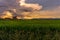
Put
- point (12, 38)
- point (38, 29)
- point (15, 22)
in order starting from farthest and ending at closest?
point (15, 22) < point (38, 29) < point (12, 38)

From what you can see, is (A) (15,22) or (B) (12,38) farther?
(A) (15,22)

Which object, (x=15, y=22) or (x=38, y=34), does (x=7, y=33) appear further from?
(x=15, y=22)

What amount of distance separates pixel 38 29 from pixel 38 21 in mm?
1606

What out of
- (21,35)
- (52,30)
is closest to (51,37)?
(52,30)

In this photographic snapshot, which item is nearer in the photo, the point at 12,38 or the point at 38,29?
the point at 12,38

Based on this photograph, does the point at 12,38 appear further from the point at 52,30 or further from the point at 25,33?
the point at 52,30

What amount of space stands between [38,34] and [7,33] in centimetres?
85

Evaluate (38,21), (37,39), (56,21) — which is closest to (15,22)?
(38,21)

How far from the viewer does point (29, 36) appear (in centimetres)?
640

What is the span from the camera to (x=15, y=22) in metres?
8.27

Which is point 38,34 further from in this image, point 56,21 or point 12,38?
point 56,21

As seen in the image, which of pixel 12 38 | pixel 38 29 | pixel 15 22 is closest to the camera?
pixel 12 38

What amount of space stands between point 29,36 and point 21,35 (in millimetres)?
217

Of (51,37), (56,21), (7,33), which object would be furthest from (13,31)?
(56,21)
